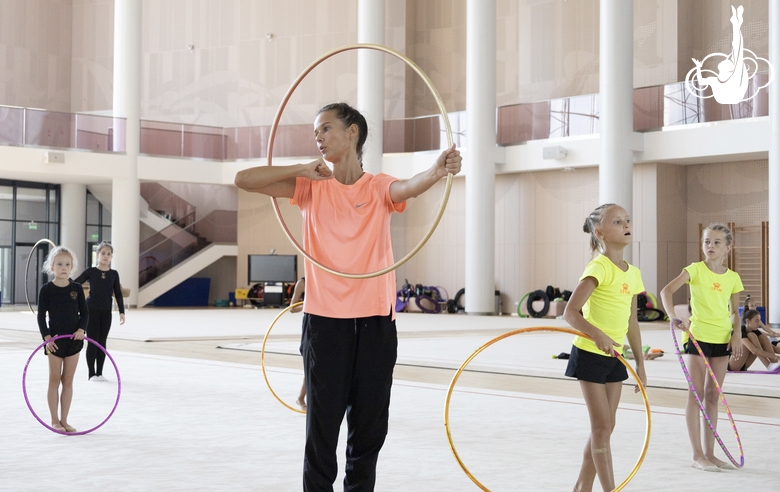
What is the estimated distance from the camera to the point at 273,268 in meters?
31.3

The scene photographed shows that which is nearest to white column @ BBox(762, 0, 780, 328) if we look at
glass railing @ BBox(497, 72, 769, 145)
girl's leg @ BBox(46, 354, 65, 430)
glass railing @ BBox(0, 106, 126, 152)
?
glass railing @ BBox(497, 72, 769, 145)

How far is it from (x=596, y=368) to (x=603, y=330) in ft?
0.86

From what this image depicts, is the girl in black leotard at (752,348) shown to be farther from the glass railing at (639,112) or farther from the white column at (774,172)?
the glass railing at (639,112)

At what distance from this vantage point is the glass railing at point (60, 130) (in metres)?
27.0

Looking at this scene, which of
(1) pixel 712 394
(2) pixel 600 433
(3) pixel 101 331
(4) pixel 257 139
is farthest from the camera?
(4) pixel 257 139

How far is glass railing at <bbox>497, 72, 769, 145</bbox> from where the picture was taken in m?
22.3

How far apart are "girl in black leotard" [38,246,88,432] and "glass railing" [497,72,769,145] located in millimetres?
19036

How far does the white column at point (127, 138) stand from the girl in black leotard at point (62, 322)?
22230 millimetres

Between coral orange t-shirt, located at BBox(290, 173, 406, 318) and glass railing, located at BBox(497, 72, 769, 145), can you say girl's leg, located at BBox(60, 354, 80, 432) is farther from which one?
glass railing, located at BBox(497, 72, 769, 145)

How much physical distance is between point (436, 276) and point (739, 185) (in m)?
10.2

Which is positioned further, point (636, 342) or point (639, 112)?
point (639, 112)

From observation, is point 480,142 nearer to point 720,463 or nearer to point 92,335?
point 92,335

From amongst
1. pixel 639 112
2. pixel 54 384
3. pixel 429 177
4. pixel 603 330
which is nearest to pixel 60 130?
pixel 639 112

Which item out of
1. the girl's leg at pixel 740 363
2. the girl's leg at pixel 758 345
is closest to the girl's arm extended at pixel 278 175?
the girl's leg at pixel 740 363
